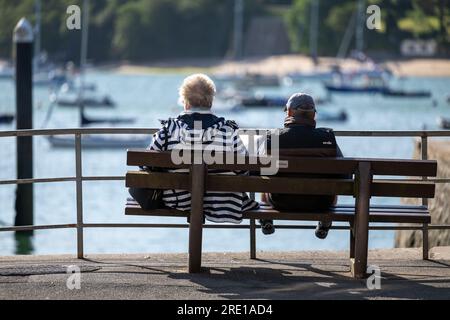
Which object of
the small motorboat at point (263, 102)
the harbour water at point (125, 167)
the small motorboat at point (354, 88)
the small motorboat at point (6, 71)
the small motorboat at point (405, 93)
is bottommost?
the harbour water at point (125, 167)

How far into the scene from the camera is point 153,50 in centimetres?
13050

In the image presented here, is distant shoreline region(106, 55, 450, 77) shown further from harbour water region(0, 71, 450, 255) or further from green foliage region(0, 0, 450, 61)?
harbour water region(0, 71, 450, 255)

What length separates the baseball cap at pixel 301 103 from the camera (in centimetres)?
768

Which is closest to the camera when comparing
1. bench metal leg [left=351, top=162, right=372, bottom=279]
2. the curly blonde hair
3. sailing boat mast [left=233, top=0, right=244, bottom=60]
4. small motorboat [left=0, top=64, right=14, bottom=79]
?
bench metal leg [left=351, top=162, right=372, bottom=279]

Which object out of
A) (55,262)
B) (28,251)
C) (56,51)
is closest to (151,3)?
(56,51)

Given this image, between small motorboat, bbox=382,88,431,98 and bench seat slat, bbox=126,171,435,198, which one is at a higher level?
small motorboat, bbox=382,88,431,98

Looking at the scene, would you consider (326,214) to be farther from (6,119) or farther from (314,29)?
(314,29)

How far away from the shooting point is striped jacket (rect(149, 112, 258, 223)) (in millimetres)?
7629

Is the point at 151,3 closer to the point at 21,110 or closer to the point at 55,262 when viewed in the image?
the point at 21,110

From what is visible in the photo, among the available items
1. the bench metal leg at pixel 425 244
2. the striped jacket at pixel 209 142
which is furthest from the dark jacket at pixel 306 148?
the bench metal leg at pixel 425 244

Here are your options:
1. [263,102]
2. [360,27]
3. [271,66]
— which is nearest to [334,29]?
[360,27]

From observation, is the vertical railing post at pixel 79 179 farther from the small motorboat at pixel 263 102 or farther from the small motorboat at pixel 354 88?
the small motorboat at pixel 354 88

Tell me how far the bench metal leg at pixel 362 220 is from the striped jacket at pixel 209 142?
0.72m

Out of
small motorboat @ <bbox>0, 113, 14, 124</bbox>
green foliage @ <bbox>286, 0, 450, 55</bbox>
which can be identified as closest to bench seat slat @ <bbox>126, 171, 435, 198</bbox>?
small motorboat @ <bbox>0, 113, 14, 124</bbox>
